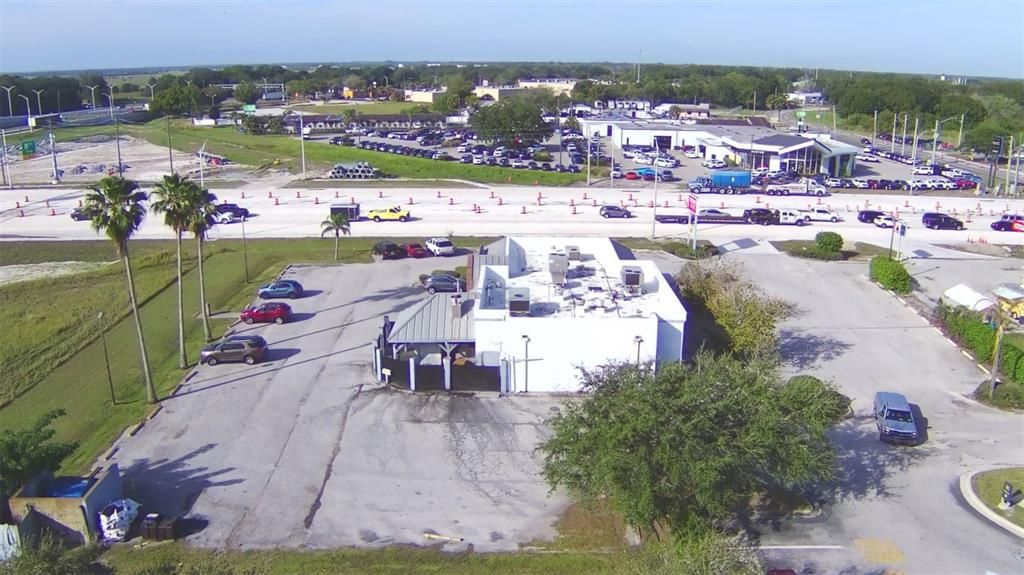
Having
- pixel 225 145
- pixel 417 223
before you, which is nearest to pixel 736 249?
pixel 417 223

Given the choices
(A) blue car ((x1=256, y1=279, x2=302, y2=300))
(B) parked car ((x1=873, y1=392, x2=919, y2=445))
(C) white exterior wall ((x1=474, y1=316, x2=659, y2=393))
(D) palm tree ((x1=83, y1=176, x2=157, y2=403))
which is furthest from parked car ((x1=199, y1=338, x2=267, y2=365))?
(B) parked car ((x1=873, y1=392, x2=919, y2=445))

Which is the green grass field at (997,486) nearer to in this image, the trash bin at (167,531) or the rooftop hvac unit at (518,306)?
the rooftop hvac unit at (518,306)

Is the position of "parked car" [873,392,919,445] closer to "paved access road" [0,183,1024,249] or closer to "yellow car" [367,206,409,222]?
"paved access road" [0,183,1024,249]

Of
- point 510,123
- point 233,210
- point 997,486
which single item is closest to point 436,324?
point 997,486

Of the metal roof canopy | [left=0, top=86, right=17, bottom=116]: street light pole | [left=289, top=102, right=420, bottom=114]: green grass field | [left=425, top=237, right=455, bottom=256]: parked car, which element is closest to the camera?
the metal roof canopy

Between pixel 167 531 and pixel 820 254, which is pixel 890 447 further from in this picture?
pixel 820 254
